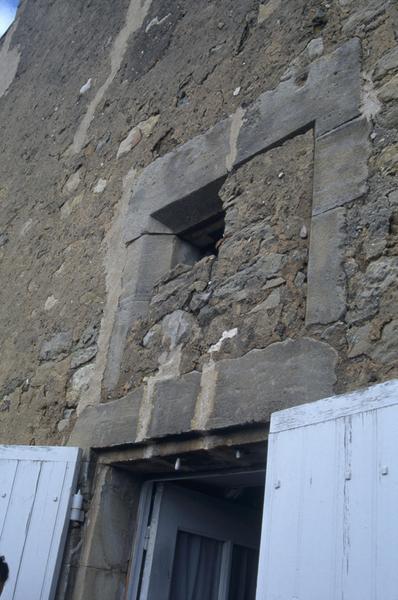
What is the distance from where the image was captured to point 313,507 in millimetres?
2000

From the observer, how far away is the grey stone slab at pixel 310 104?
9.16 ft

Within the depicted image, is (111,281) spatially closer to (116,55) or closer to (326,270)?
(326,270)

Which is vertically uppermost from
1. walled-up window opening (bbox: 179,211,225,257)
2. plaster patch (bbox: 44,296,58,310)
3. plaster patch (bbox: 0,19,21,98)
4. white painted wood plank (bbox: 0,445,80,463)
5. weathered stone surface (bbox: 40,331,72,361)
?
plaster patch (bbox: 0,19,21,98)

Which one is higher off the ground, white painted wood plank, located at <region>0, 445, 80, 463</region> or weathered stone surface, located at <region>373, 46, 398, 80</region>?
weathered stone surface, located at <region>373, 46, 398, 80</region>

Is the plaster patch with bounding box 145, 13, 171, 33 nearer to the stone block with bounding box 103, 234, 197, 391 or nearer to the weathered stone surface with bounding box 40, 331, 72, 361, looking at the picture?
the stone block with bounding box 103, 234, 197, 391

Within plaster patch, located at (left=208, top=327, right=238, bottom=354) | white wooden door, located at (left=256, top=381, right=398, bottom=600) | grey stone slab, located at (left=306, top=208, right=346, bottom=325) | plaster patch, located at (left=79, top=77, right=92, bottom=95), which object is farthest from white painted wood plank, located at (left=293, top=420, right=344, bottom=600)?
plaster patch, located at (left=79, top=77, right=92, bottom=95)

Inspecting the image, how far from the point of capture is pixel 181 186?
350 cm

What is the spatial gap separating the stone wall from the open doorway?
0.43 metres

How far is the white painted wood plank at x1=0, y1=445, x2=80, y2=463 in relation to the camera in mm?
3109

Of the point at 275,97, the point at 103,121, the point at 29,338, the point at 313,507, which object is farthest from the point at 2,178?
the point at 313,507

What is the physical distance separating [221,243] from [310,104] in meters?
0.69

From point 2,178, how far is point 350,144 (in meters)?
3.72

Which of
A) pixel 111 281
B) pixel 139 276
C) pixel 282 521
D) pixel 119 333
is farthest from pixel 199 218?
pixel 282 521

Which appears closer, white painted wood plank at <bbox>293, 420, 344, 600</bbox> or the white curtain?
white painted wood plank at <bbox>293, 420, 344, 600</bbox>
